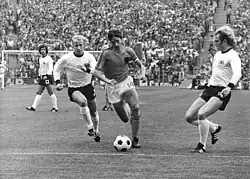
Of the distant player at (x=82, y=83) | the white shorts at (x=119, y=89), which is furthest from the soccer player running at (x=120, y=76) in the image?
the distant player at (x=82, y=83)

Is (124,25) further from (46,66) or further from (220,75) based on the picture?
(220,75)

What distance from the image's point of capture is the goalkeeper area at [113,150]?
8.87m

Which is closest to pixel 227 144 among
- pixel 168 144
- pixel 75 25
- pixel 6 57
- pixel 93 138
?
pixel 168 144

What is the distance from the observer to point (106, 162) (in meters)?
9.76

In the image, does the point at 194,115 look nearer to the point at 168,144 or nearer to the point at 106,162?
the point at 168,144

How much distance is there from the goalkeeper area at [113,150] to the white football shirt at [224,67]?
1247mm

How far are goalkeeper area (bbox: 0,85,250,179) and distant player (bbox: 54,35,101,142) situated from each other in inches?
17.7

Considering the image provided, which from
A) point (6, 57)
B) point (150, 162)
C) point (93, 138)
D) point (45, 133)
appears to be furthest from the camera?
point (6, 57)

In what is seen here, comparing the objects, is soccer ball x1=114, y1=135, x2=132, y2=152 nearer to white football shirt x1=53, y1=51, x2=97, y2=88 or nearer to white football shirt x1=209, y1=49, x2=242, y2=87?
white football shirt x1=209, y1=49, x2=242, y2=87

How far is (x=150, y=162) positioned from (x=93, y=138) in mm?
3469

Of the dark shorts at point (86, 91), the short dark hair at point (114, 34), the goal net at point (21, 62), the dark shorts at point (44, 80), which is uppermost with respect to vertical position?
the short dark hair at point (114, 34)

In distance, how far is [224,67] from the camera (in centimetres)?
1052

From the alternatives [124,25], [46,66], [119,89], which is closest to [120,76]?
[119,89]

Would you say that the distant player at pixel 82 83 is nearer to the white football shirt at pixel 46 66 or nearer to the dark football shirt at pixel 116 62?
the dark football shirt at pixel 116 62
